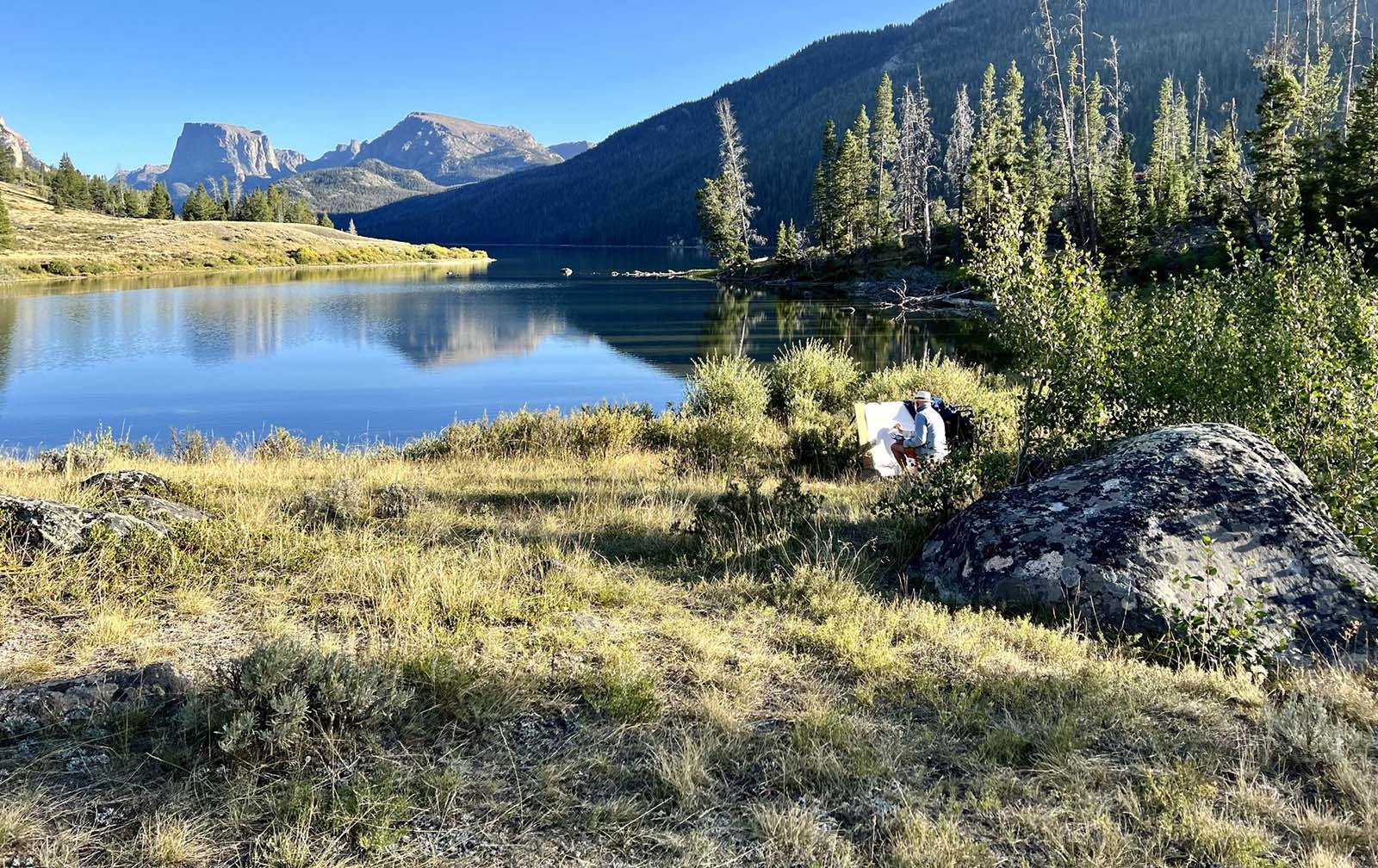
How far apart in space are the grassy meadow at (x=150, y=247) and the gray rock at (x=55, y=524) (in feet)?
218

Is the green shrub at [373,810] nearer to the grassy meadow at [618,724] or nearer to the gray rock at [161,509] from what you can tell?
the grassy meadow at [618,724]

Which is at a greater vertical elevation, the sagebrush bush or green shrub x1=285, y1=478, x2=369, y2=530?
green shrub x1=285, y1=478, x2=369, y2=530

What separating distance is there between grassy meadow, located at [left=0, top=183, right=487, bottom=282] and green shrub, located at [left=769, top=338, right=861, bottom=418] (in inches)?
2474

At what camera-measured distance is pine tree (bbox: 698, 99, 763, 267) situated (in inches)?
2985

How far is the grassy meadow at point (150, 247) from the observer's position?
65.4 m

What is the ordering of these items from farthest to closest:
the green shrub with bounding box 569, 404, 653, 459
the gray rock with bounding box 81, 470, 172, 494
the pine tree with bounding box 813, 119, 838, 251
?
the pine tree with bounding box 813, 119, 838, 251
the green shrub with bounding box 569, 404, 653, 459
the gray rock with bounding box 81, 470, 172, 494

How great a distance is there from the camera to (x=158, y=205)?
114 metres

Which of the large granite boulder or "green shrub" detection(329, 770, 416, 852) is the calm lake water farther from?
"green shrub" detection(329, 770, 416, 852)

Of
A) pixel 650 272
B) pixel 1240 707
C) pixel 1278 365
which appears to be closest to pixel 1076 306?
pixel 1278 365

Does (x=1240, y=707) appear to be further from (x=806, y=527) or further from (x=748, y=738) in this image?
(x=806, y=527)

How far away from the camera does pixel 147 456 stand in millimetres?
11383

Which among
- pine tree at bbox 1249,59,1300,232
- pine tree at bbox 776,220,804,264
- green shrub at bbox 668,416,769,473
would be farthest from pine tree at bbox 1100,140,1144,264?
green shrub at bbox 668,416,769,473

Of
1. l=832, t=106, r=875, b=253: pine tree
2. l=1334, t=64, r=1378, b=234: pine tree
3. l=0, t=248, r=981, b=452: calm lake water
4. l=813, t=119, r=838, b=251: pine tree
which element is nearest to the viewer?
l=0, t=248, r=981, b=452: calm lake water

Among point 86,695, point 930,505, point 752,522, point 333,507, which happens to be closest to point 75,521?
point 333,507
